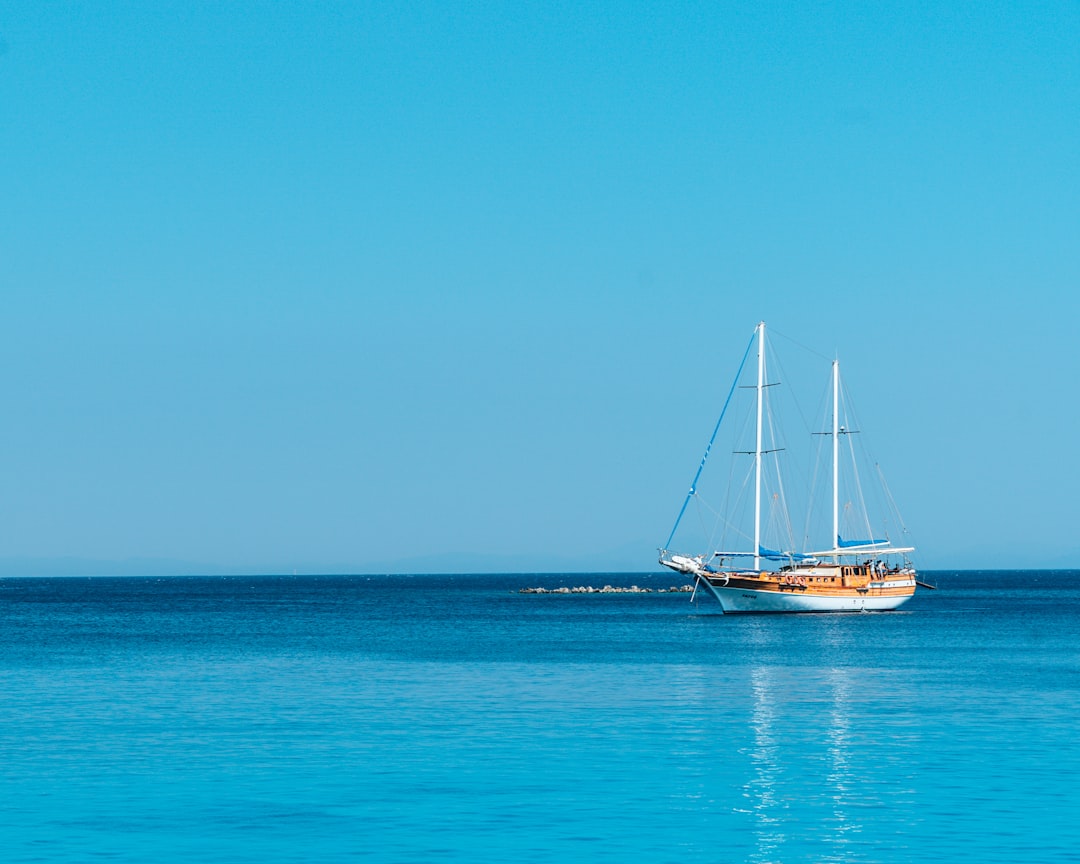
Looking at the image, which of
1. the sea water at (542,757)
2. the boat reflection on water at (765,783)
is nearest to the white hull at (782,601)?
the sea water at (542,757)

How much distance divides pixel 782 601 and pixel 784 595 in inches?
28.3

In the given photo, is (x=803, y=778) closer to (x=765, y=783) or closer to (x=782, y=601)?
(x=765, y=783)

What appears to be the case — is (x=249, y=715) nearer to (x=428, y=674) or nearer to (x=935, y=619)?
(x=428, y=674)

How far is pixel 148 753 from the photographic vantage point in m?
36.4

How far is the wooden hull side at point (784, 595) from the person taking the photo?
10925 cm

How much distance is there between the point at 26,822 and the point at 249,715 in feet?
53.8

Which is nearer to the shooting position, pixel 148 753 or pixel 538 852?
pixel 538 852

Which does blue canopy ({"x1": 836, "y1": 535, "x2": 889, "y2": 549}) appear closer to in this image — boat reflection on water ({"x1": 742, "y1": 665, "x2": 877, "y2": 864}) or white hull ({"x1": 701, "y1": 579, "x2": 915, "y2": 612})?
white hull ({"x1": 701, "y1": 579, "x2": 915, "y2": 612})

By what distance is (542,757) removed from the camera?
1400 inches

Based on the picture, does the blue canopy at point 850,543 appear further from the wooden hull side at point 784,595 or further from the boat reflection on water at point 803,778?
the boat reflection on water at point 803,778

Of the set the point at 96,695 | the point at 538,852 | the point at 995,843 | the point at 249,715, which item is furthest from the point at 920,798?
the point at 96,695

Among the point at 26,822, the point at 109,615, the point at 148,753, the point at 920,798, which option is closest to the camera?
the point at 26,822

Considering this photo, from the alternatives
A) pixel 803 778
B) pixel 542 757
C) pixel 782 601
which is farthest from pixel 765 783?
pixel 782 601

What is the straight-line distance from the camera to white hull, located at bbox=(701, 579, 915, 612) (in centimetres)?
10962
